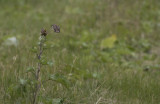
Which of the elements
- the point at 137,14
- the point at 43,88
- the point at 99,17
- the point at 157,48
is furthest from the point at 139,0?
the point at 43,88

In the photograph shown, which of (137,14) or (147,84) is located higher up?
(137,14)

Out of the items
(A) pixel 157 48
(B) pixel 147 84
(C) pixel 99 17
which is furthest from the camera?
(C) pixel 99 17

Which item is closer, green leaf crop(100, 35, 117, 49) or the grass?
the grass

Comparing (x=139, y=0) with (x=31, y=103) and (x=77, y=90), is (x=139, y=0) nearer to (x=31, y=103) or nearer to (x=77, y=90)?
(x=77, y=90)

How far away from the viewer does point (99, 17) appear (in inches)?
254

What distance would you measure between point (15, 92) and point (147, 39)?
12.1 feet

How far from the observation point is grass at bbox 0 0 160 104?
2.78 m

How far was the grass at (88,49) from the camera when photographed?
2.78 meters

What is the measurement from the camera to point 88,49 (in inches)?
189

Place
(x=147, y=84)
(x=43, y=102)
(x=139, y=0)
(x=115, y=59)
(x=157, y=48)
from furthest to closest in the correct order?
(x=139, y=0), (x=157, y=48), (x=115, y=59), (x=147, y=84), (x=43, y=102)

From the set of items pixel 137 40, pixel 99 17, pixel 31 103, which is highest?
pixel 99 17

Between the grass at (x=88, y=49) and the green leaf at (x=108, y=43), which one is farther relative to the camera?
the green leaf at (x=108, y=43)

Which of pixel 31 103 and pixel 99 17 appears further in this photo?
pixel 99 17

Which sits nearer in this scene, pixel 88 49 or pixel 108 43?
pixel 88 49
